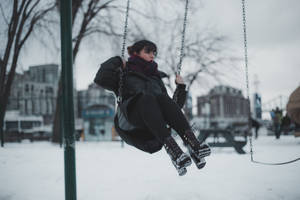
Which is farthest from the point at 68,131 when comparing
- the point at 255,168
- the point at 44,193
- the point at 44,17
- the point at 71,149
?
the point at 44,17

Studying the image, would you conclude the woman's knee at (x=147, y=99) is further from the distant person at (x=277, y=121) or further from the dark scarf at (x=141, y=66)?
the distant person at (x=277, y=121)

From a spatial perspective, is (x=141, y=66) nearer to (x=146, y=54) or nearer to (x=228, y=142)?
(x=146, y=54)

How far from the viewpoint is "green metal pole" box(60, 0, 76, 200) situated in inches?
83.9

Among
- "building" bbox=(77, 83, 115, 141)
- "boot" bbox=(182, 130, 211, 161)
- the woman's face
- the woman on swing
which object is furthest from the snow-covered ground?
"building" bbox=(77, 83, 115, 141)

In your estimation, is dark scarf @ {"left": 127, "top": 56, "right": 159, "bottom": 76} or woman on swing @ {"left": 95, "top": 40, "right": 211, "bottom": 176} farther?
dark scarf @ {"left": 127, "top": 56, "right": 159, "bottom": 76}

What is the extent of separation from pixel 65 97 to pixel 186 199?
1.42m

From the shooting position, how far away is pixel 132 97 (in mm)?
2139

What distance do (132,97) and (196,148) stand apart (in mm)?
626

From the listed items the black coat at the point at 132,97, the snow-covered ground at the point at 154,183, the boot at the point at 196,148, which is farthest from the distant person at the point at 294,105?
the black coat at the point at 132,97

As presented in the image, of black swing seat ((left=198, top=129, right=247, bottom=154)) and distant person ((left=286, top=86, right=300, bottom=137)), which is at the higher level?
distant person ((left=286, top=86, right=300, bottom=137))

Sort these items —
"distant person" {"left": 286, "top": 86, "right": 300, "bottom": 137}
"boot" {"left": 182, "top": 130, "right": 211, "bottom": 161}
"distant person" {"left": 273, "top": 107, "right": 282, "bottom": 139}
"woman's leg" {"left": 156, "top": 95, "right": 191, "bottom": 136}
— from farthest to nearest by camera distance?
"distant person" {"left": 273, "top": 107, "right": 282, "bottom": 139} → "distant person" {"left": 286, "top": 86, "right": 300, "bottom": 137} → "woman's leg" {"left": 156, "top": 95, "right": 191, "bottom": 136} → "boot" {"left": 182, "top": 130, "right": 211, "bottom": 161}

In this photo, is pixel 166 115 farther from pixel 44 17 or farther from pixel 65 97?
pixel 44 17

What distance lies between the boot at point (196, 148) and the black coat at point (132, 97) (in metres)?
0.22

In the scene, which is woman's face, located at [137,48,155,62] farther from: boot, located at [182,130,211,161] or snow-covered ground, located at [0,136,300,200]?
snow-covered ground, located at [0,136,300,200]
